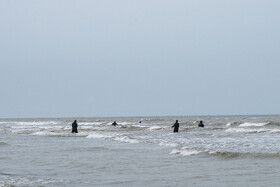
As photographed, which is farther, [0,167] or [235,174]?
[0,167]

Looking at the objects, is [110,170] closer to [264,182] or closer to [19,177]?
[19,177]

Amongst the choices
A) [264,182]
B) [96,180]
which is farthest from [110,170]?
[264,182]

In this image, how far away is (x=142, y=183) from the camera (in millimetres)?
10844

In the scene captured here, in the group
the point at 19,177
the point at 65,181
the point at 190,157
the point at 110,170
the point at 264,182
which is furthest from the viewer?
the point at 190,157

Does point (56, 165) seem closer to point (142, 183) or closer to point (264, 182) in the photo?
point (142, 183)

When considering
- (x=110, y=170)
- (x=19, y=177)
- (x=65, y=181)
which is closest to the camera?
(x=65, y=181)

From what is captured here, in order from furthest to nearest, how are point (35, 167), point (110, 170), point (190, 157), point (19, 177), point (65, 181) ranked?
1. point (190, 157)
2. point (35, 167)
3. point (110, 170)
4. point (19, 177)
5. point (65, 181)

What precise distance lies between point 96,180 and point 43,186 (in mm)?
1462

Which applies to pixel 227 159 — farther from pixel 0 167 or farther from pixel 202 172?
pixel 0 167

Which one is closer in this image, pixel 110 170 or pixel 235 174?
pixel 235 174

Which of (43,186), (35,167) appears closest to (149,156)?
(35,167)

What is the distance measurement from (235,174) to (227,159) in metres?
3.54

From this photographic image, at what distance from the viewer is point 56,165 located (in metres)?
15.0

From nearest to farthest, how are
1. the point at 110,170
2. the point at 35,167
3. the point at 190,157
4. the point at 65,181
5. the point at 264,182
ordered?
the point at 264,182 → the point at 65,181 → the point at 110,170 → the point at 35,167 → the point at 190,157
